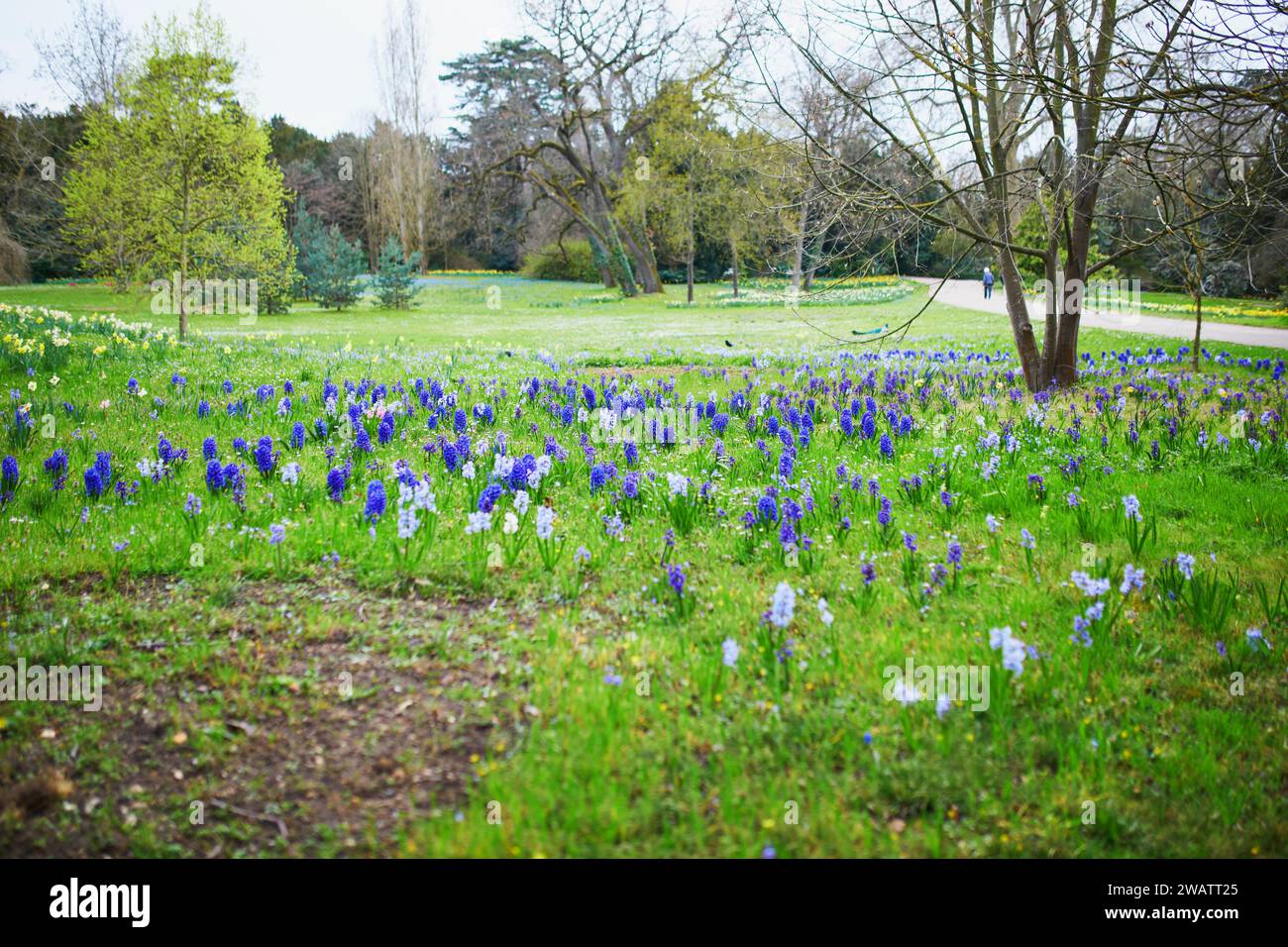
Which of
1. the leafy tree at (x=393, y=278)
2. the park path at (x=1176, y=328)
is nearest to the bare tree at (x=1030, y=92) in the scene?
the park path at (x=1176, y=328)

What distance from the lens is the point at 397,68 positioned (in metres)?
44.8

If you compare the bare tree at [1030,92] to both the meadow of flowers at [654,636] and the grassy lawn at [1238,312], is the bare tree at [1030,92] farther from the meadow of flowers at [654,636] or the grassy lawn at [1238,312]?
the grassy lawn at [1238,312]

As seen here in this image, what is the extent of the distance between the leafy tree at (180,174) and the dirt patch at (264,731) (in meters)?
16.4

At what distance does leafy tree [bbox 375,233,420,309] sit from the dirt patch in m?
29.5

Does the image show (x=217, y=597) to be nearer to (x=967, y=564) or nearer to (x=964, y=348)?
(x=967, y=564)

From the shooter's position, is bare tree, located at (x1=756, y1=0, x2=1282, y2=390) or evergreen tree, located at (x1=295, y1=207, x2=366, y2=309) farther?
evergreen tree, located at (x1=295, y1=207, x2=366, y2=309)

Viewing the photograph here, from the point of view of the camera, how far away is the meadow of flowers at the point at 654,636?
234 cm

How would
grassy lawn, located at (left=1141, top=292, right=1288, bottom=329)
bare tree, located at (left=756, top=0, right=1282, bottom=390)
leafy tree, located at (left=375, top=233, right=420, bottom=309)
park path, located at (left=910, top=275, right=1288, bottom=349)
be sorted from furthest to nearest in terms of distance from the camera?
leafy tree, located at (left=375, top=233, right=420, bottom=309), grassy lawn, located at (left=1141, top=292, right=1288, bottom=329), park path, located at (left=910, top=275, right=1288, bottom=349), bare tree, located at (left=756, top=0, right=1282, bottom=390)

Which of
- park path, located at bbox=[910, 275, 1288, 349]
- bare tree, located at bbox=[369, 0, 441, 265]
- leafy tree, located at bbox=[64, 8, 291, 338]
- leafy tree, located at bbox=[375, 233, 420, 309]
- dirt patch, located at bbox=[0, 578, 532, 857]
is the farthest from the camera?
bare tree, located at bbox=[369, 0, 441, 265]

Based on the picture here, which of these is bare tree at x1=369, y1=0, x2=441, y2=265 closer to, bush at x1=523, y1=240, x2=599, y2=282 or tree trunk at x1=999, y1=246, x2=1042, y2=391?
bush at x1=523, y1=240, x2=599, y2=282

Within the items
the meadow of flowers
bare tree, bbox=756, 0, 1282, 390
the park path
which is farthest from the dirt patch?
the park path

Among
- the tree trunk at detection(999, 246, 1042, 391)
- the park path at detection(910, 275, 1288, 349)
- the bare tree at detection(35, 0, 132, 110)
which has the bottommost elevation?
the tree trunk at detection(999, 246, 1042, 391)

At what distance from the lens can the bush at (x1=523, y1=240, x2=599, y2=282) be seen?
51.4 m
